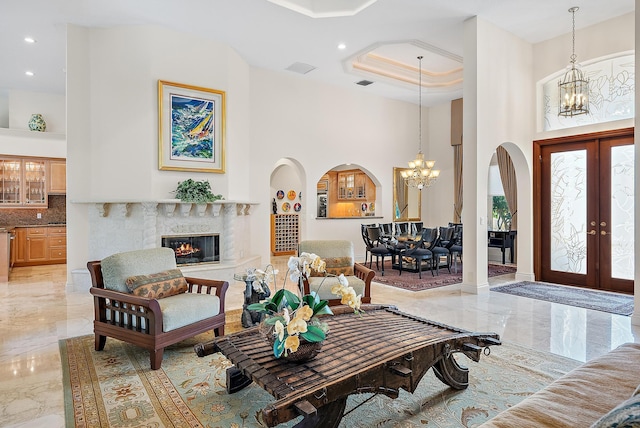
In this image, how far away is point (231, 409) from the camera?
8.18ft

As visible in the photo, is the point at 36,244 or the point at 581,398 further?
the point at 36,244

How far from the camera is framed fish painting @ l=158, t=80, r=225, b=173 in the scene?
6.34 meters

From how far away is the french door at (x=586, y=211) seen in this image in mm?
5879

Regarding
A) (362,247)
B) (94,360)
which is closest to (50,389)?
(94,360)

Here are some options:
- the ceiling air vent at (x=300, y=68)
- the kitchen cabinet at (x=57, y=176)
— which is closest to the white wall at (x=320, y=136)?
the ceiling air vent at (x=300, y=68)

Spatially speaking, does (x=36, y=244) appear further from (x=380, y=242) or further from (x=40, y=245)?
(x=380, y=242)

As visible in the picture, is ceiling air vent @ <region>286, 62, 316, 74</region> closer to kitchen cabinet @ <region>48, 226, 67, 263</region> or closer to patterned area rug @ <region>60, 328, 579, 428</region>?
patterned area rug @ <region>60, 328, 579, 428</region>

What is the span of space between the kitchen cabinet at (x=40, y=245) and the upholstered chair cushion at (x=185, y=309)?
277 inches

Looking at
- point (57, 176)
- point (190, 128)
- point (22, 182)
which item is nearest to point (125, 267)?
point (190, 128)

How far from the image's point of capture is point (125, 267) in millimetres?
3486

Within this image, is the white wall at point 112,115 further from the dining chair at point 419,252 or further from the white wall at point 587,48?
the white wall at point 587,48

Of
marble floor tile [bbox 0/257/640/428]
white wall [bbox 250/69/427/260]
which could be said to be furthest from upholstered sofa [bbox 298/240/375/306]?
white wall [bbox 250/69/427/260]

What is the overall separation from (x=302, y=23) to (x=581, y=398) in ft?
19.7

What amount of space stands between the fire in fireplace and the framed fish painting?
1202mm
